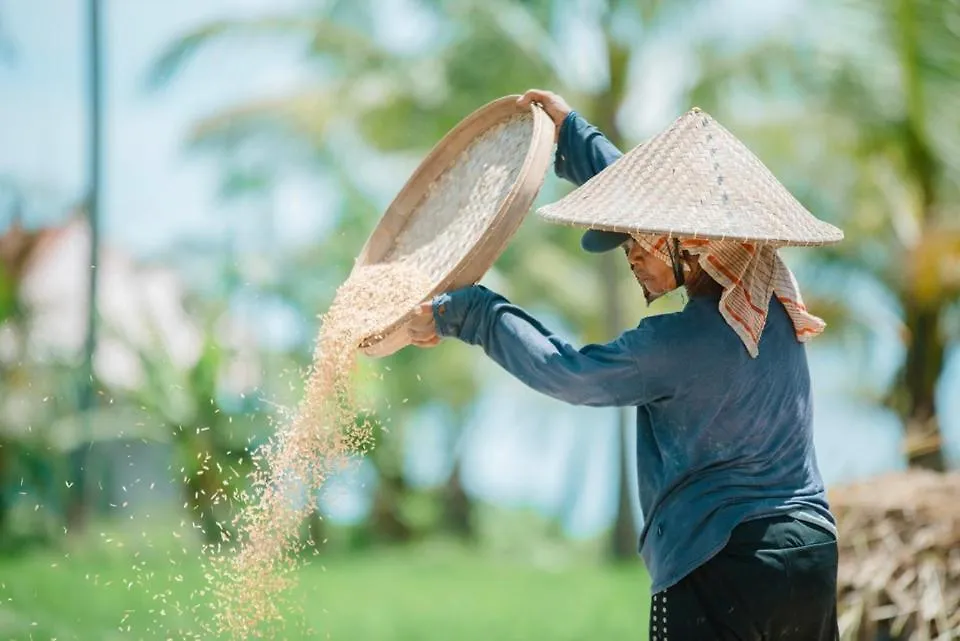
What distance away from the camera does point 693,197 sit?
2375mm

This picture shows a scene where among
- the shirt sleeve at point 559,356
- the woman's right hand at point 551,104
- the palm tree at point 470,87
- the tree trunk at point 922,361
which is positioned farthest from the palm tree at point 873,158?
the shirt sleeve at point 559,356

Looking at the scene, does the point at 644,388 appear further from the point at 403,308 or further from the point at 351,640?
the point at 351,640

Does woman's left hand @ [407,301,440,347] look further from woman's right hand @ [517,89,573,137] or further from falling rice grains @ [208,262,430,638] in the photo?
woman's right hand @ [517,89,573,137]

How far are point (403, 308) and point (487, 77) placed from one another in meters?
9.47

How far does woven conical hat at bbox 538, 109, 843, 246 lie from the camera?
2309 mm

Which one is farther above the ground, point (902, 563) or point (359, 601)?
point (902, 563)

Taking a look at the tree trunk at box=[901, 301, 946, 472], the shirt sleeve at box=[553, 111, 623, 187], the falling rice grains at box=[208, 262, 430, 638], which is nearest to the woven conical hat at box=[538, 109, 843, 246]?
the shirt sleeve at box=[553, 111, 623, 187]

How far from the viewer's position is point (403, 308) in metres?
2.65

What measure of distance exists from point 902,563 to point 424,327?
1779 millimetres

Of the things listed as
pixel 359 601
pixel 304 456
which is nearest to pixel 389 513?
pixel 359 601

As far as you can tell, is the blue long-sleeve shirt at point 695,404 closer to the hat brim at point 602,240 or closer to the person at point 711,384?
the person at point 711,384

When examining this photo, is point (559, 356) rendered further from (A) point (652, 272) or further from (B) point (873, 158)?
(B) point (873, 158)

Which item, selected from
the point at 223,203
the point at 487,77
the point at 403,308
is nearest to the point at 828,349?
the point at 487,77

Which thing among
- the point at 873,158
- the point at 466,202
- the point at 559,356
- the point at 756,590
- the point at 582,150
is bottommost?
the point at 873,158
